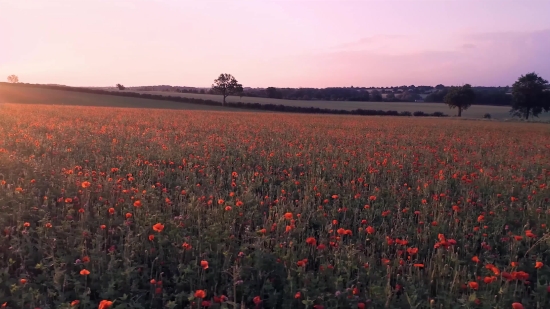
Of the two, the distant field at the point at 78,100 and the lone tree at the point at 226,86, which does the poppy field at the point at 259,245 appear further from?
the lone tree at the point at 226,86

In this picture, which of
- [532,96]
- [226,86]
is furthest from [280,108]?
[532,96]

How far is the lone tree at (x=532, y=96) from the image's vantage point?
63.9 metres

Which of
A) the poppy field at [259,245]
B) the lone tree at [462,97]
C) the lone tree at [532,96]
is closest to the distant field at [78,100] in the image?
the lone tree at [462,97]

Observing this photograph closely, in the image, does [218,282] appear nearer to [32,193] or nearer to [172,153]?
[32,193]

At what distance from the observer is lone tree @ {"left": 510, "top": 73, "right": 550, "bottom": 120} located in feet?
Answer: 210

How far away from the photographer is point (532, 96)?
210 feet

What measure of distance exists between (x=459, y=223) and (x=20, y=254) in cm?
517

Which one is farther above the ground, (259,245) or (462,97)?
(462,97)

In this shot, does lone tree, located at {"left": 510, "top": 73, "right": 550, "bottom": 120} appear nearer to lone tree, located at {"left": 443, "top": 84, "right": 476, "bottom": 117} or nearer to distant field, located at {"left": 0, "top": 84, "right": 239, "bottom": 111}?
lone tree, located at {"left": 443, "top": 84, "right": 476, "bottom": 117}

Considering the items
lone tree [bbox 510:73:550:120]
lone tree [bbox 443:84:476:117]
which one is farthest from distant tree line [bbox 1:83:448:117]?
lone tree [bbox 510:73:550:120]

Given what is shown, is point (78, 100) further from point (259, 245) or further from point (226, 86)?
point (259, 245)

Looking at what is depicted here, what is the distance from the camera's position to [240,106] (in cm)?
6731

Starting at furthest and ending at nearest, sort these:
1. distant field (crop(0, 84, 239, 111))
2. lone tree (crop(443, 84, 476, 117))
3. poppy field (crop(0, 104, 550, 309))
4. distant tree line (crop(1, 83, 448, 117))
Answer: lone tree (crop(443, 84, 476, 117))
distant tree line (crop(1, 83, 448, 117))
distant field (crop(0, 84, 239, 111))
poppy field (crop(0, 104, 550, 309))

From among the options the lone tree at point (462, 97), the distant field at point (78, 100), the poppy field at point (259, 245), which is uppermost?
the lone tree at point (462, 97)
